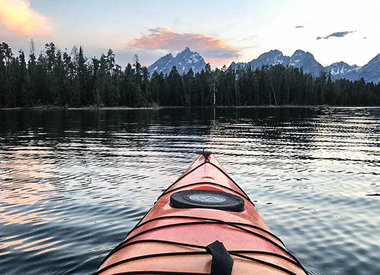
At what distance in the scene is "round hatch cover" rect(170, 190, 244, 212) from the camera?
16.1ft

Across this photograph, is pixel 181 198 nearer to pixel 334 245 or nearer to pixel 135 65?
pixel 334 245

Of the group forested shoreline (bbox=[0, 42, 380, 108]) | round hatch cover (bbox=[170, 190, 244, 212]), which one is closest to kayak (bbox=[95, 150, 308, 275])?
round hatch cover (bbox=[170, 190, 244, 212])

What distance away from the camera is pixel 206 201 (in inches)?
202

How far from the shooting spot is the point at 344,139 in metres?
26.6

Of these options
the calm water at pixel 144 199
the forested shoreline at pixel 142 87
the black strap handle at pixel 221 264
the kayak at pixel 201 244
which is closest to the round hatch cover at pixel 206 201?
the kayak at pixel 201 244

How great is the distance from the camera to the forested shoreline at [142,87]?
376 feet

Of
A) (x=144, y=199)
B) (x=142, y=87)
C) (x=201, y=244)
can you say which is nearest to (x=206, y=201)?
(x=201, y=244)

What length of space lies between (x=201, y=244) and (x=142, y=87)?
138 metres

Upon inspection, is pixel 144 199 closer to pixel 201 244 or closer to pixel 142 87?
pixel 201 244

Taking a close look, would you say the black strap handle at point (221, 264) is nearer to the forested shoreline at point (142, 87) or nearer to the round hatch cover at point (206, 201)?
the round hatch cover at point (206, 201)

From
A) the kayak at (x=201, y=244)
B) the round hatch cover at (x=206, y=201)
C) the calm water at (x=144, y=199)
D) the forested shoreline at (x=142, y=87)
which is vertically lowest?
the calm water at (x=144, y=199)

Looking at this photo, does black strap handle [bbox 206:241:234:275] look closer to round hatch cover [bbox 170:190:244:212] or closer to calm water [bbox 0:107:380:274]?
round hatch cover [bbox 170:190:244:212]

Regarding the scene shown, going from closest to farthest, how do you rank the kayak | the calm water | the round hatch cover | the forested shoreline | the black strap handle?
the black strap handle → the kayak → the round hatch cover → the calm water → the forested shoreline

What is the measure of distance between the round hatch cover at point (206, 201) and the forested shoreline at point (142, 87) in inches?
4378
